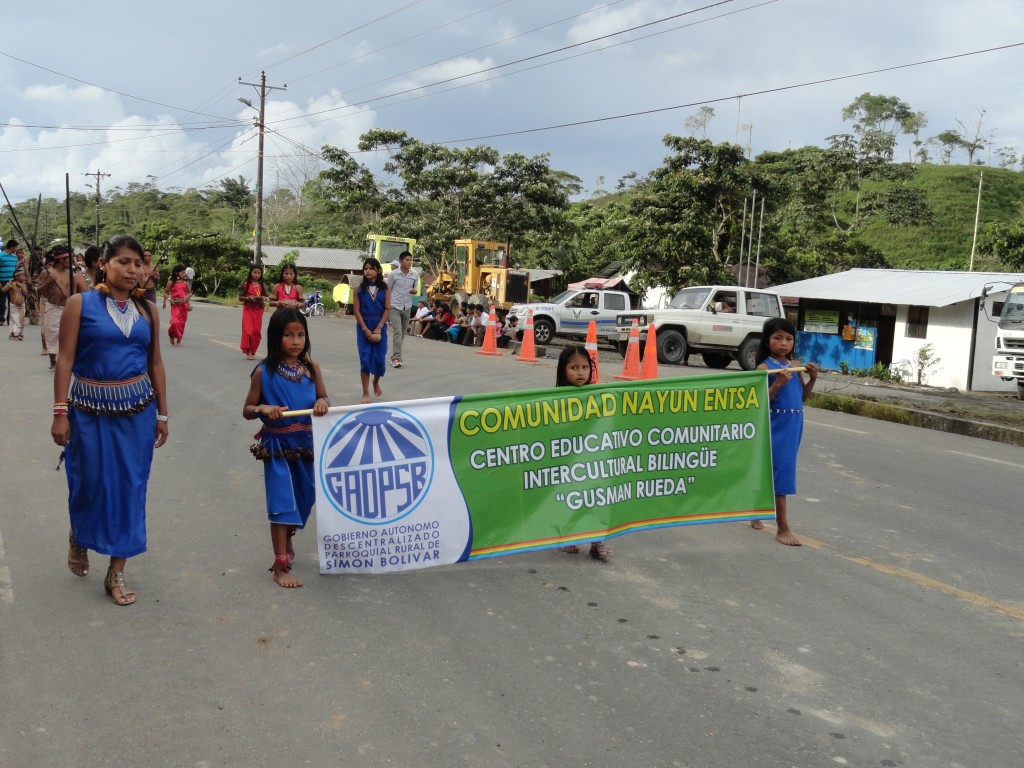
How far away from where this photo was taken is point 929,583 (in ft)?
18.0

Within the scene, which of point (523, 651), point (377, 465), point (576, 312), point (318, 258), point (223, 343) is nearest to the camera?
point (523, 651)

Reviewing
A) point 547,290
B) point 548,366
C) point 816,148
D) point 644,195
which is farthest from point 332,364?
point 816,148

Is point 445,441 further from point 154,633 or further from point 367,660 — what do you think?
point 154,633

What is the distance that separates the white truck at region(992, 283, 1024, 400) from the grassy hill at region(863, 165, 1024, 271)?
36.9m

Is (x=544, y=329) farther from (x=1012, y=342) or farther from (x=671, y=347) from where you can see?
(x=1012, y=342)

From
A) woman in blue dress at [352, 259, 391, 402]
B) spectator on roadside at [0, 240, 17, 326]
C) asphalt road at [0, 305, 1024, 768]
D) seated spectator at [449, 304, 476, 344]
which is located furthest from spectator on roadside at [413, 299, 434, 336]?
asphalt road at [0, 305, 1024, 768]

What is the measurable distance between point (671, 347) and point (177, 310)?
1151 centimetres

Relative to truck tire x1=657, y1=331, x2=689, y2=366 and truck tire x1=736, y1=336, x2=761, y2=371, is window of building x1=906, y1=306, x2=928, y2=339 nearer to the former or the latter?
truck tire x1=736, y1=336, x2=761, y2=371

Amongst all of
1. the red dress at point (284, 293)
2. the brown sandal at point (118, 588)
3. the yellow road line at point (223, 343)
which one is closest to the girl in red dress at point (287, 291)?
the red dress at point (284, 293)

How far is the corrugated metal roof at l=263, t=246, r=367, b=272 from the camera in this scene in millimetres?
70000

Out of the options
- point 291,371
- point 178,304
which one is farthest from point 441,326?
point 291,371

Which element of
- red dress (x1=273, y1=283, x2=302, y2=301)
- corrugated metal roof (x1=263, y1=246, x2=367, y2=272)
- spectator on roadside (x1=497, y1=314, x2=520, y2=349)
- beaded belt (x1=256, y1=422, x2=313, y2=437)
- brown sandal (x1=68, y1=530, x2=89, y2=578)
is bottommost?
brown sandal (x1=68, y1=530, x2=89, y2=578)

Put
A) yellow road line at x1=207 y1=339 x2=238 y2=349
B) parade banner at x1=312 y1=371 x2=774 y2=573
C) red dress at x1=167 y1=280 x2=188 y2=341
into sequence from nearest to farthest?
parade banner at x1=312 y1=371 x2=774 y2=573, red dress at x1=167 y1=280 x2=188 y2=341, yellow road line at x1=207 y1=339 x2=238 y2=349

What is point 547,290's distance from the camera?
5050 cm
